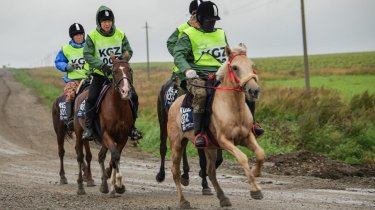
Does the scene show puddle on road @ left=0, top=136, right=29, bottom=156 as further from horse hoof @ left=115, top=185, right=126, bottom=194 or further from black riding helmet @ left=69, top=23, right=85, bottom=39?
horse hoof @ left=115, top=185, right=126, bottom=194

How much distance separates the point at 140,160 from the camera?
60.6 ft

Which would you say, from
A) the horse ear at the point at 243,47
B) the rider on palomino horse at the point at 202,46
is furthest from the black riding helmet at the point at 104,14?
the horse ear at the point at 243,47

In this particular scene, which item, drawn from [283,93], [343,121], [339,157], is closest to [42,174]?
[339,157]

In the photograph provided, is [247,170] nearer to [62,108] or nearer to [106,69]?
[106,69]

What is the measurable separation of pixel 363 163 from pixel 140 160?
5.98 meters

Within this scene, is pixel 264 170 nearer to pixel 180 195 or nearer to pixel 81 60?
pixel 81 60

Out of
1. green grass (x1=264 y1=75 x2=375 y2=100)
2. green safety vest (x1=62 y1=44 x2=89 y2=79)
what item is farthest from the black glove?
green grass (x1=264 y1=75 x2=375 y2=100)

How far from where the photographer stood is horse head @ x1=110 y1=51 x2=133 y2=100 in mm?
11109

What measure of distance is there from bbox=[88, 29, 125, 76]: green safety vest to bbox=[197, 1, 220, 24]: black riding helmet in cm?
225

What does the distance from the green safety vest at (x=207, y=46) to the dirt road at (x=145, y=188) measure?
229 cm

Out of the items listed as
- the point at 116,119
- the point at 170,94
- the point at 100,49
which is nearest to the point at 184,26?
the point at 170,94

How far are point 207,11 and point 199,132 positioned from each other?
209 cm

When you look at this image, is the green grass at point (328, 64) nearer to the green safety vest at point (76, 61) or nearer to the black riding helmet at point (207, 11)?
the green safety vest at point (76, 61)

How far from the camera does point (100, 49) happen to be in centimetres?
1237
